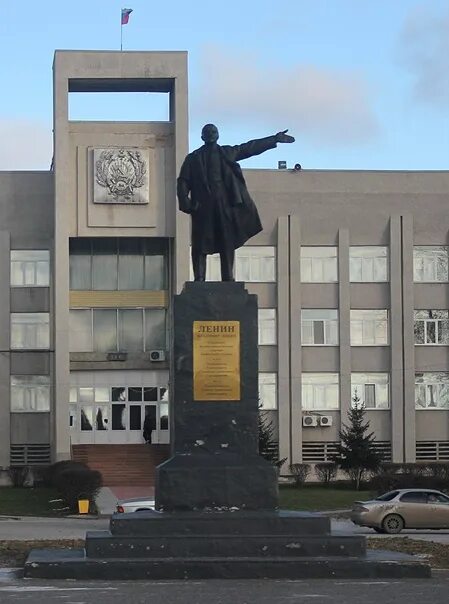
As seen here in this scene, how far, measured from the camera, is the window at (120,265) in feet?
193

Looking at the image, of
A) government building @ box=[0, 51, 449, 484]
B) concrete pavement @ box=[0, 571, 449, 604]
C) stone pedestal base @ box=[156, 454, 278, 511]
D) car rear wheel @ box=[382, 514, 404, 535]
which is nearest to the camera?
concrete pavement @ box=[0, 571, 449, 604]

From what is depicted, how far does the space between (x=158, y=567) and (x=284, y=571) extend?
5.01 ft

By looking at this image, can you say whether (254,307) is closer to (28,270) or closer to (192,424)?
(192,424)

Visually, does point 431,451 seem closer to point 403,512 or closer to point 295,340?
point 295,340

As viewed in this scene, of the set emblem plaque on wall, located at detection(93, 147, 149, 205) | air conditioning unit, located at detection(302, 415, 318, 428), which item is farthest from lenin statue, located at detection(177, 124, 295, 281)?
air conditioning unit, located at detection(302, 415, 318, 428)

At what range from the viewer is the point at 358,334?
194ft

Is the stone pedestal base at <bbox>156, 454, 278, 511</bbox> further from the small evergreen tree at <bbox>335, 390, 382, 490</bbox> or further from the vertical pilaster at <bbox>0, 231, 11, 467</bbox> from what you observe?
the vertical pilaster at <bbox>0, 231, 11, 467</bbox>

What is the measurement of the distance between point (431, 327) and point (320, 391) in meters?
5.73

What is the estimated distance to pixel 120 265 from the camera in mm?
59094

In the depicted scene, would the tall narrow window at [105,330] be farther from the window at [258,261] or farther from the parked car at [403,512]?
the parked car at [403,512]

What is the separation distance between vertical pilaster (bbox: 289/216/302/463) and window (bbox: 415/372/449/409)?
532 centimetres

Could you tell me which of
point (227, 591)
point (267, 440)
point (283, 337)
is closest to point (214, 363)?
point (227, 591)

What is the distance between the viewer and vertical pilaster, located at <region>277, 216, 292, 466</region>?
57906mm

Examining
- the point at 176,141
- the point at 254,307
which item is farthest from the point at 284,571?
the point at 176,141
